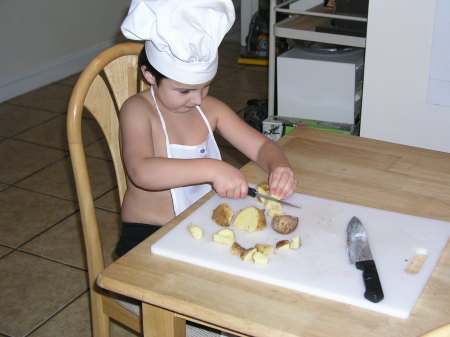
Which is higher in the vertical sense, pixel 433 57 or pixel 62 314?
pixel 433 57

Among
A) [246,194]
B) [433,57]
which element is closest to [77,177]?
[246,194]

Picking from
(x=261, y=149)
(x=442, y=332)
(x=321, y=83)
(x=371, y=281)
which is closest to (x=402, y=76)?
(x=321, y=83)

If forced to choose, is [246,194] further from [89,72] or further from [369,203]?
[89,72]

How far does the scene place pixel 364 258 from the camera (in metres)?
0.90

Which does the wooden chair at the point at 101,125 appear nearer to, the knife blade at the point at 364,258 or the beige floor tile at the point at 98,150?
the knife blade at the point at 364,258

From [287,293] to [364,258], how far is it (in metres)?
0.13

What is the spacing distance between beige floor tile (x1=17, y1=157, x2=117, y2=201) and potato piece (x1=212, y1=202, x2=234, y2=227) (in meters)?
1.55

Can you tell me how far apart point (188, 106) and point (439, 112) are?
849mm

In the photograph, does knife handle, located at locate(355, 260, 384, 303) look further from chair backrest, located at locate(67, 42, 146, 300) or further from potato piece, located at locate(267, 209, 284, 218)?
chair backrest, located at locate(67, 42, 146, 300)

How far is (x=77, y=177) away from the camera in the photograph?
118 cm

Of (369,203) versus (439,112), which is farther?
(439,112)

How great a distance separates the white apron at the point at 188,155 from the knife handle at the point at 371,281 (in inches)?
20.6

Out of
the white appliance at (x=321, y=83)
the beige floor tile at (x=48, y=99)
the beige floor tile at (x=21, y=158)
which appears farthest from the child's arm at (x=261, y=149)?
the beige floor tile at (x=48, y=99)

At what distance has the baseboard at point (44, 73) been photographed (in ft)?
11.2
